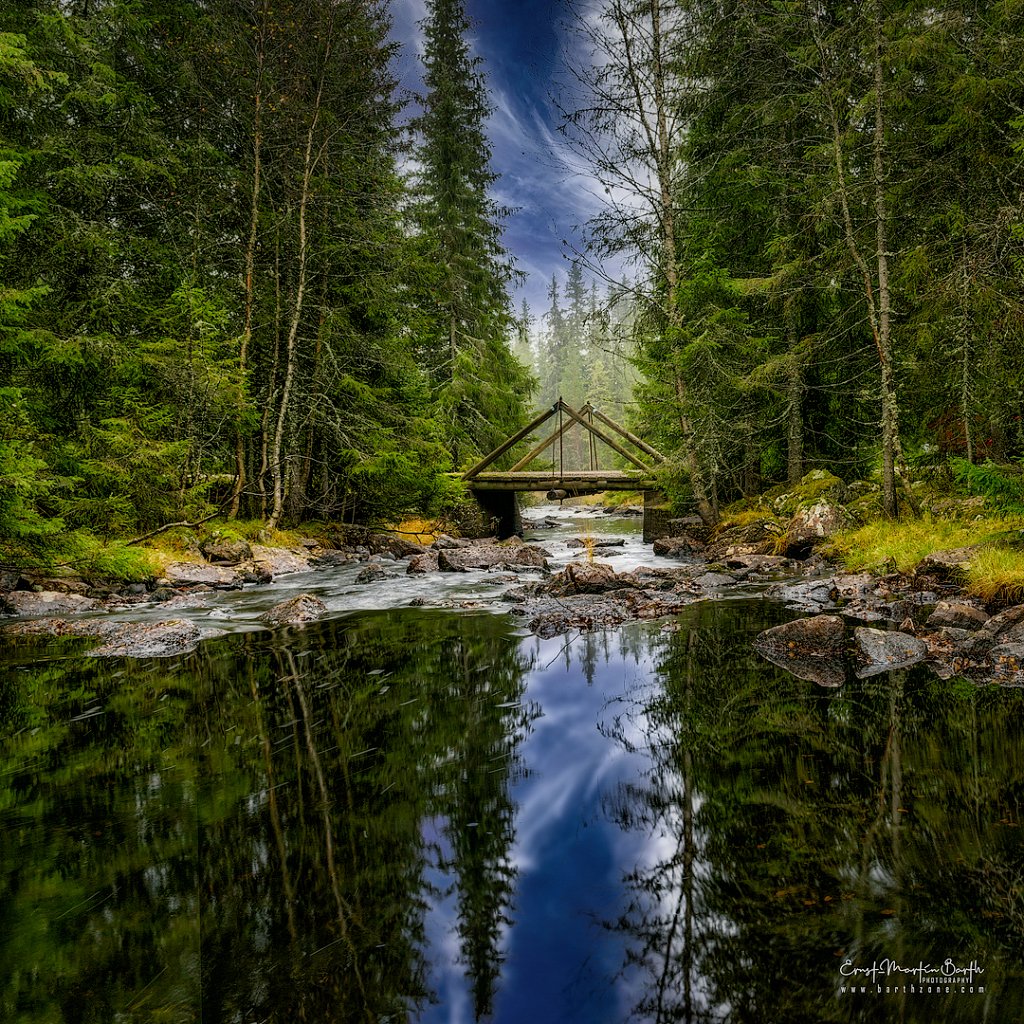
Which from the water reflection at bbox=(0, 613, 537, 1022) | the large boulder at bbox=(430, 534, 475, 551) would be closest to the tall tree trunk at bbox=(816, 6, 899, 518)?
the water reflection at bbox=(0, 613, 537, 1022)

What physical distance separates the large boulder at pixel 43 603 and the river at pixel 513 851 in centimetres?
357

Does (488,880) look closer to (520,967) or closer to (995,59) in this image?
(520,967)

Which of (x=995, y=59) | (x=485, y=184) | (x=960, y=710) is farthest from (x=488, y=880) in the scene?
(x=485, y=184)

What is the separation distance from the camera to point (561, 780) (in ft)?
11.0

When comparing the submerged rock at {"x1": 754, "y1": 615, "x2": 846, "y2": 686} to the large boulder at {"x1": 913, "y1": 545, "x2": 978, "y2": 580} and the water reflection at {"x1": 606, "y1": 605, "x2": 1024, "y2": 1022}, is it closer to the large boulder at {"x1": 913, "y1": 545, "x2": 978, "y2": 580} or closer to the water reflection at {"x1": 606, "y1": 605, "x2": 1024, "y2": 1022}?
the water reflection at {"x1": 606, "y1": 605, "x2": 1024, "y2": 1022}

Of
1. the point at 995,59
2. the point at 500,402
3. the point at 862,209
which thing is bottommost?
the point at 500,402

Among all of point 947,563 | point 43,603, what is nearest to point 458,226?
point 43,603

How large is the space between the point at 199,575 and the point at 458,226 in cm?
1605

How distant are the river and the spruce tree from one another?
50.9 feet

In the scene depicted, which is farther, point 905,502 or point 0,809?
Answer: point 905,502

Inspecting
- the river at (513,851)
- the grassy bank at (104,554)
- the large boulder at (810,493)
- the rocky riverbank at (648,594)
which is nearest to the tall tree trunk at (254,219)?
the grassy bank at (104,554)

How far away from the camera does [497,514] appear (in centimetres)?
2027

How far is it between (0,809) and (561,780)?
3055 millimetres

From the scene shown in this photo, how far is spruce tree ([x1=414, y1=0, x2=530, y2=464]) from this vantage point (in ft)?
63.5
